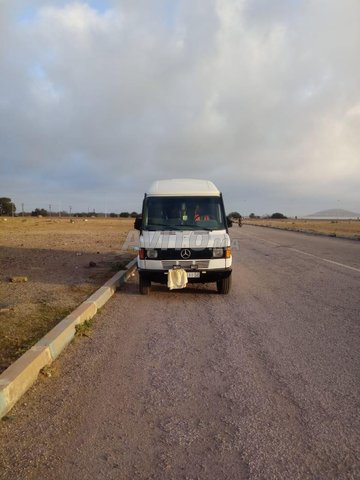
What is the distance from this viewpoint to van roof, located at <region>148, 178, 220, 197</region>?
9.59 meters

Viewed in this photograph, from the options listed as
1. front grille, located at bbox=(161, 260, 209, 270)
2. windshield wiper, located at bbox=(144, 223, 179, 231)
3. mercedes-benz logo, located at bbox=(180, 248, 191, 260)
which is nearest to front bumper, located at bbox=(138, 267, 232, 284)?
front grille, located at bbox=(161, 260, 209, 270)

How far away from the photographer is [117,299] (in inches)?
341

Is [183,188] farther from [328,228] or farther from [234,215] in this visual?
[328,228]

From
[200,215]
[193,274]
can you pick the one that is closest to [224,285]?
[193,274]

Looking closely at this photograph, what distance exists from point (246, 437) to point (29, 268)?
10.4 metres

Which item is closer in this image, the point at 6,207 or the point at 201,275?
the point at 201,275

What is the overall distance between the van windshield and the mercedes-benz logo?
2.44 ft

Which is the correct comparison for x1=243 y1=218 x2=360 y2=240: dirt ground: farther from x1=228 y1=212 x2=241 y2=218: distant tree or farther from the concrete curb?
the concrete curb

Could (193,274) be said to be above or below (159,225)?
below

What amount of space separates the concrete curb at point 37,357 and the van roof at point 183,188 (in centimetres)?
321

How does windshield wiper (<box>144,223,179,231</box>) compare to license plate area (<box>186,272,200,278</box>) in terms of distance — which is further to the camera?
windshield wiper (<box>144,223,179,231</box>)

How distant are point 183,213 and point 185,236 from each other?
80 cm

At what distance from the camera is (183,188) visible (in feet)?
32.3

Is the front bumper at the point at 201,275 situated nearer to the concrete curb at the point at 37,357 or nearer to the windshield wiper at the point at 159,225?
the windshield wiper at the point at 159,225
